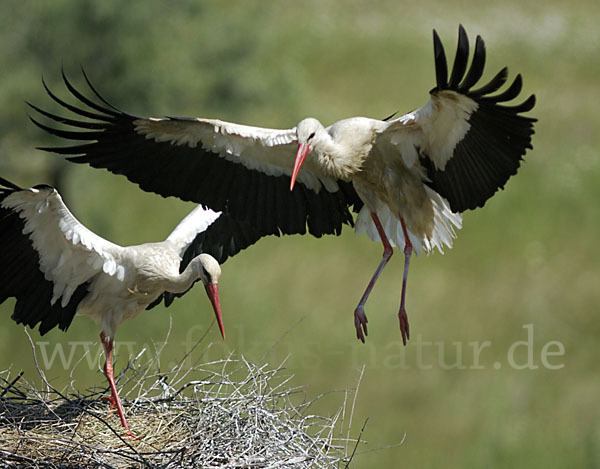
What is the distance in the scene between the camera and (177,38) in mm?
16703

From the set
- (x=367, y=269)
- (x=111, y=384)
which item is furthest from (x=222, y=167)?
(x=367, y=269)

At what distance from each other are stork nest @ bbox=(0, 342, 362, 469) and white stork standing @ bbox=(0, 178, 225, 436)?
0.19 m

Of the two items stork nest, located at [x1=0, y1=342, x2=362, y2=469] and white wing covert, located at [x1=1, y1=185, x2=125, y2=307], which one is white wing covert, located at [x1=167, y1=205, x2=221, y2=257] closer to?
white wing covert, located at [x1=1, y1=185, x2=125, y2=307]

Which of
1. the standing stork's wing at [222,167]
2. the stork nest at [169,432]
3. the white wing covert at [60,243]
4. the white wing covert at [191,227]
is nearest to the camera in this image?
the stork nest at [169,432]

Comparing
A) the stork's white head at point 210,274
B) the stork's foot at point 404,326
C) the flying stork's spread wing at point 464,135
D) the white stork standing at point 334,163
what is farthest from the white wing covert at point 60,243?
the flying stork's spread wing at point 464,135

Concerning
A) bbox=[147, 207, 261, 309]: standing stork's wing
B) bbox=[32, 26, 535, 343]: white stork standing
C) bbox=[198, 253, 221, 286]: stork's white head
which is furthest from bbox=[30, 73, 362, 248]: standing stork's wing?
bbox=[198, 253, 221, 286]: stork's white head

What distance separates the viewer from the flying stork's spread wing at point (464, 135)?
509 cm

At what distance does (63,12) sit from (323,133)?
1133 cm

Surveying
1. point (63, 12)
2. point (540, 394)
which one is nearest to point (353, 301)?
point (540, 394)

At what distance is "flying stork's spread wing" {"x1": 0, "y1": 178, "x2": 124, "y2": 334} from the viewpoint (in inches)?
216

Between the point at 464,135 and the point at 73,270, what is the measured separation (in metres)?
2.39

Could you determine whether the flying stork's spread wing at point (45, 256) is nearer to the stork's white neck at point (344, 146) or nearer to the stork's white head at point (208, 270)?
the stork's white head at point (208, 270)

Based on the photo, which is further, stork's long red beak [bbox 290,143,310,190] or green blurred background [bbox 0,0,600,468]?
green blurred background [bbox 0,0,600,468]

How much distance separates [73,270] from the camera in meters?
5.85
